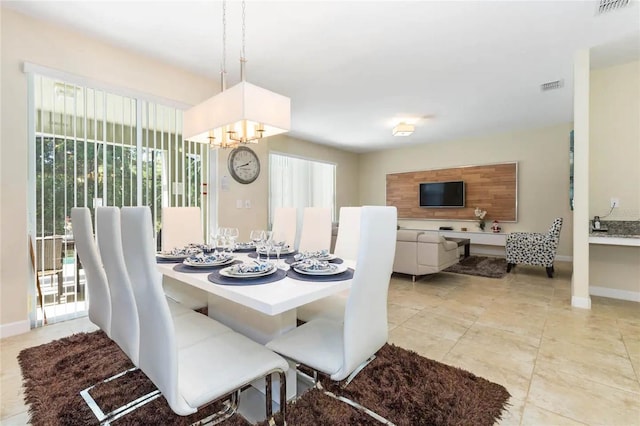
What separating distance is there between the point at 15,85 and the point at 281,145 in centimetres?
427

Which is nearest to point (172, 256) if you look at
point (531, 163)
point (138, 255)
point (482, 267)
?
point (138, 255)

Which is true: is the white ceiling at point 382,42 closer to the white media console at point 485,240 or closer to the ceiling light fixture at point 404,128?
the ceiling light fixture at point 404,128

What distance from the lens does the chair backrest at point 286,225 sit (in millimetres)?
2953

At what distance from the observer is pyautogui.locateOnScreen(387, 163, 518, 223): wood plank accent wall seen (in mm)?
6055

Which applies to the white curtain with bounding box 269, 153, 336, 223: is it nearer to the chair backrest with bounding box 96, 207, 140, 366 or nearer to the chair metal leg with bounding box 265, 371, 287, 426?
the chair backrest with bounding box 96, 207, 140, 366

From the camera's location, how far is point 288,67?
3.30m

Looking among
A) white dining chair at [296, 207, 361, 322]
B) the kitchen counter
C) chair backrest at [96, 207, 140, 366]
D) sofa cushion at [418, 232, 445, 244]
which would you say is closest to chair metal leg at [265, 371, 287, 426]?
chair backrest at [96, 207, 140, 366]

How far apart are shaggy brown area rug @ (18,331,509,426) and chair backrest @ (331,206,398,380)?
1.47 ft

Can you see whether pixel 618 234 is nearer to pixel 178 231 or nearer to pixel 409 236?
pixel 409 236

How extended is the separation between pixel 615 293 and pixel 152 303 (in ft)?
15.1

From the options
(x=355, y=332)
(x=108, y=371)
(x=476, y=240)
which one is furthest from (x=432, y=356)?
(x=476, y=240)

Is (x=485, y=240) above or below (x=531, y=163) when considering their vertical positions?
below

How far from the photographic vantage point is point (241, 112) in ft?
6.02

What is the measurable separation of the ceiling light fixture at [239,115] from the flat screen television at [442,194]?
554 cm
